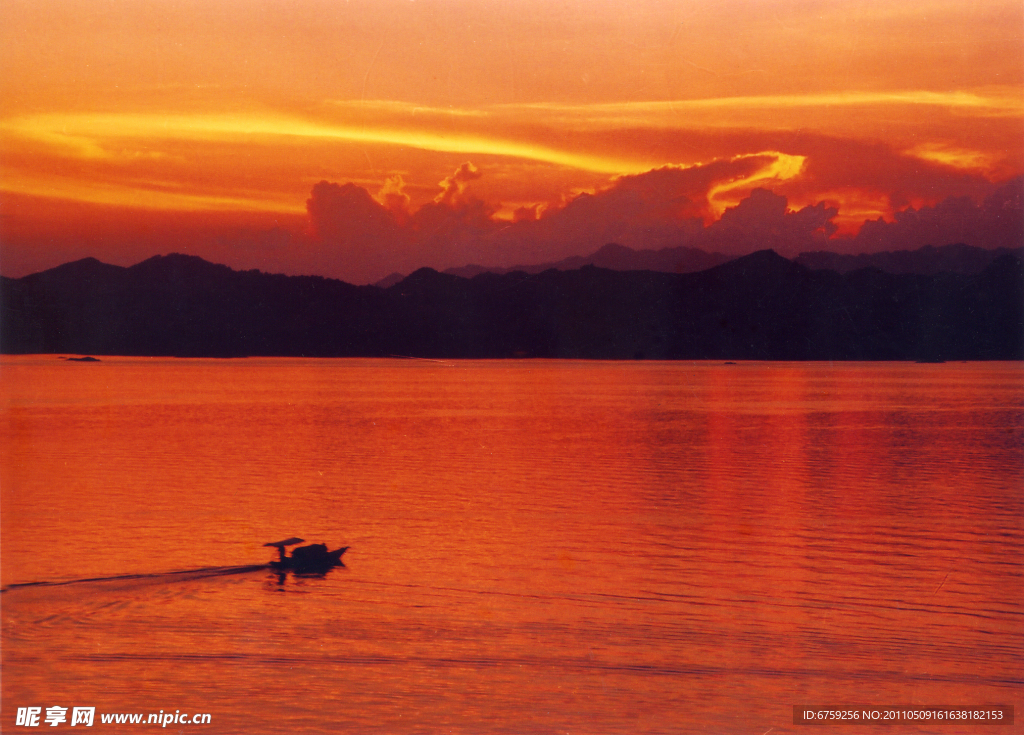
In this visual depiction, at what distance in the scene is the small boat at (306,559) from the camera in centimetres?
1748

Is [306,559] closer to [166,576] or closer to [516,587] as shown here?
[166,576]

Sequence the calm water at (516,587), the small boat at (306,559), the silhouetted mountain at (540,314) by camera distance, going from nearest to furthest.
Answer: the calm water at (516,587), the small boat at (306,559), the silhouetted mountain at (540,314)

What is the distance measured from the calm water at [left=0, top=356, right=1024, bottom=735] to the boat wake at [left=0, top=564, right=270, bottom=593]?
6.2 inches

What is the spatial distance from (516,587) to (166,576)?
240 inches

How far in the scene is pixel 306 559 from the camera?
17578 mm

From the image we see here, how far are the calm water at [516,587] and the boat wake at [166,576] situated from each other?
0.51 ft

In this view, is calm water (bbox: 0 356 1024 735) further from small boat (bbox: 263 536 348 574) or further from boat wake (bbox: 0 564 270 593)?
small boat (bbox: 263 536 348 574)

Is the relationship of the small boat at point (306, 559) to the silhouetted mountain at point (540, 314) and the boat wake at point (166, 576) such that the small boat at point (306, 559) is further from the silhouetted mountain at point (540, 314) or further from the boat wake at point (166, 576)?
the silhouetted mountain at point (540, 314)

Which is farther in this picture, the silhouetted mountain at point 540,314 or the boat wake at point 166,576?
the silhouetted mountain at point 540,314

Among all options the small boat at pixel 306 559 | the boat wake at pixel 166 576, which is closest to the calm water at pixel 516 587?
the boat wake at pixel 166 576

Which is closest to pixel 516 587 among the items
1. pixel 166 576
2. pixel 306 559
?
pixel 306 559

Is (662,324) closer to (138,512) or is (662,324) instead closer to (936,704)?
(138,512)

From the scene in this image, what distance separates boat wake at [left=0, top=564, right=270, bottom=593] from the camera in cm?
1638

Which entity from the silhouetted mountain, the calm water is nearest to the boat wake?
the calm water
